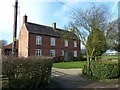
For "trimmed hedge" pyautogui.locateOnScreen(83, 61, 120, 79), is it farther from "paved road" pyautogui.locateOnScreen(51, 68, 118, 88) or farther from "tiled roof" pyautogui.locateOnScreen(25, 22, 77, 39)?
"tiled roof" pyautogui.locateOnScreen(25, 22, 77, 39)

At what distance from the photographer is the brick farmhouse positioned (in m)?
37.6

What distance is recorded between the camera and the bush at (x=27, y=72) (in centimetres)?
952

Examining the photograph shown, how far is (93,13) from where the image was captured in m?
18.0

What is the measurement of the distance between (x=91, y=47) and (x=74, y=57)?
2877 centimetres

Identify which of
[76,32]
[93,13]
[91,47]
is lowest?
[91,47]

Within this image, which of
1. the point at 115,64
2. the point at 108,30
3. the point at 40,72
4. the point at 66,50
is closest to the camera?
the point at 40,72

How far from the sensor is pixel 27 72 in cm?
1030

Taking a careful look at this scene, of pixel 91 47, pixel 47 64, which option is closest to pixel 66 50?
pixel 91 47

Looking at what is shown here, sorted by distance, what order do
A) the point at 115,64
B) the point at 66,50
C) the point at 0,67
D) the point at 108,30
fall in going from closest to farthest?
the point at 0,67
the point at 115,64
the point at 108,30
the point at 66,50

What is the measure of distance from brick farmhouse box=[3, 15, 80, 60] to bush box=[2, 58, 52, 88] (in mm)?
23922

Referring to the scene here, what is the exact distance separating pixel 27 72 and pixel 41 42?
1153 inches

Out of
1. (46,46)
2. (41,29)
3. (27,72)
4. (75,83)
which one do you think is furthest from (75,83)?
(41,29)

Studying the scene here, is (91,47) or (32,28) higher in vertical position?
(32,28)

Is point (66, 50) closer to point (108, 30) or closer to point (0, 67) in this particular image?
point (108, 30)
